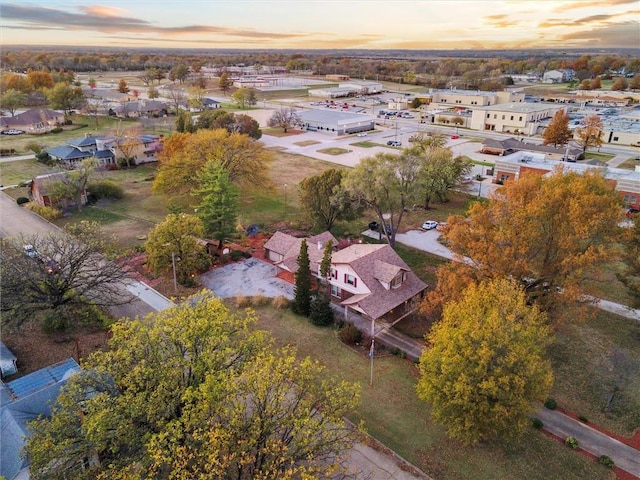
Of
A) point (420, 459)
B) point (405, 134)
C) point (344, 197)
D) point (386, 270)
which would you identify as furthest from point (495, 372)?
point (405, 134)

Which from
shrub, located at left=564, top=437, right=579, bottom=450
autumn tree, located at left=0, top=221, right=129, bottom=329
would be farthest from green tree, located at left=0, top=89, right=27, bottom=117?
shrub, located at left=564, top=437, right=579, bottom=450

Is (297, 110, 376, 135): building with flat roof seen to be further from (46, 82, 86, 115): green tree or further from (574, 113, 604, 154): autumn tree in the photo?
(46, 82, 86, 115): green tree

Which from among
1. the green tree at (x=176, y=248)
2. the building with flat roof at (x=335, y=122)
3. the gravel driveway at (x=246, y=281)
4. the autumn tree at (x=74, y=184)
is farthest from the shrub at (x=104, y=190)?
the building with flat roof at (x=335, y=122)

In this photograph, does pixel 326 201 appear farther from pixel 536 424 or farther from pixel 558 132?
pixel 558 132

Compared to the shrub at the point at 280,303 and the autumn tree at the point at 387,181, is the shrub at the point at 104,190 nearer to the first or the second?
the autumn tree at the point at 387,181

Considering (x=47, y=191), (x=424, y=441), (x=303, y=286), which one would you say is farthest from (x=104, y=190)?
(x=424, y=441)

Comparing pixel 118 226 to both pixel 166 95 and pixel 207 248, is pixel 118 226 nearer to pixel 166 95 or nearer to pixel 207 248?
pixel 207 248
